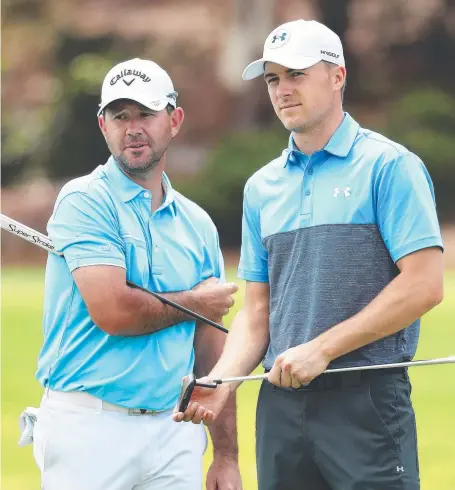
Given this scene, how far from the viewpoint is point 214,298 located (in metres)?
4.72

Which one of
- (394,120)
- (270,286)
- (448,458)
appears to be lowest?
(448,458)

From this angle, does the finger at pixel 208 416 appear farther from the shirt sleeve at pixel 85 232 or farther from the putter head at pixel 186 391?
the shirt sleeve at pixel 85 232

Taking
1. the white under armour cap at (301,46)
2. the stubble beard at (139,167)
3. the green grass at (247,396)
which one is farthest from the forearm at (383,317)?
the green grass at (247,396)

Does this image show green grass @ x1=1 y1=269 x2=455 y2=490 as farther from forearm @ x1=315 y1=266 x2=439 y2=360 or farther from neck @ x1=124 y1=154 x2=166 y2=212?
forearm @ x1=315 y1=266 x2=439 y2=360

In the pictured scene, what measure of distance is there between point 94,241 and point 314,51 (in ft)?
3.49

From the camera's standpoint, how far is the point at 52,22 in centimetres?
3197

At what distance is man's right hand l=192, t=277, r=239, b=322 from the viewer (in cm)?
470

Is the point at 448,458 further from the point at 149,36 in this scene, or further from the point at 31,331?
the point at 149,36

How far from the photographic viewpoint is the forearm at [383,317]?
152 inches

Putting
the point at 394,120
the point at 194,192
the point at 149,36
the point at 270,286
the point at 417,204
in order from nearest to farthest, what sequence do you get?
the point at 417,204 → the point at 270,286 → the point at 194,192 → the point at 394,120 → the point at 149,36

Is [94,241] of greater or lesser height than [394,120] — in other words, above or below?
below

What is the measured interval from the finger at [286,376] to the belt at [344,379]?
15 centimetres

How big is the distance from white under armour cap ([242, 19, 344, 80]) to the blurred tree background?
75.0 feet

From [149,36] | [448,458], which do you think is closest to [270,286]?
[448,458]
